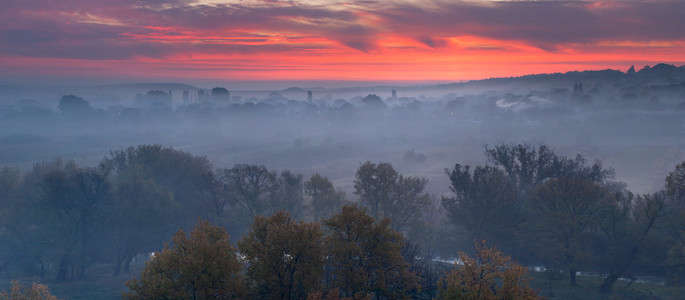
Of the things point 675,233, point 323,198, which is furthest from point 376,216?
point 675,233

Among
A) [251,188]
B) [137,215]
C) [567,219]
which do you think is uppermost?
[567,219]

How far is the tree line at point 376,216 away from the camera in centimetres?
3262

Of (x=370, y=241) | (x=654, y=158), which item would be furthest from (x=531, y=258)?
(x=654, y=158)

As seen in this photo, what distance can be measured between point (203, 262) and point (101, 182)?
35.4 m

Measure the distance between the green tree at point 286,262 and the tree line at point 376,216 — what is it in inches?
45.2

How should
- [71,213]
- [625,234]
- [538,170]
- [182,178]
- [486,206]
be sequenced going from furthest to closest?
[182,178]
[538,170]
[71,213]
[486,206]
[625,234]

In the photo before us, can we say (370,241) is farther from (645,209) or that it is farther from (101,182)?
(101,182)

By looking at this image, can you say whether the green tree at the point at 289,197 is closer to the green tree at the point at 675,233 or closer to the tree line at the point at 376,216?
the tree line at the point at 376,216

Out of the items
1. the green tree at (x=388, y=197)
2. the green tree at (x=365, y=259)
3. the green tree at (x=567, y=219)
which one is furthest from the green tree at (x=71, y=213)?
the green tree at (x=567, y=219)

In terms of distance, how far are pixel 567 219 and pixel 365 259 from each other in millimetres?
21908

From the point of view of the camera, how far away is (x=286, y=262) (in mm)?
22984

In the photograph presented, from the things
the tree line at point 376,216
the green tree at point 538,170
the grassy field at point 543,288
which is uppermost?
the green tree at point 538,170

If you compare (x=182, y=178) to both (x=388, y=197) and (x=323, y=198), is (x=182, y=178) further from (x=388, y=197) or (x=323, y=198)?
(x=388, y=197)

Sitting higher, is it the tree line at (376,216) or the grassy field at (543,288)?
the tree line at (376,216)
